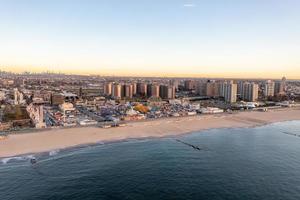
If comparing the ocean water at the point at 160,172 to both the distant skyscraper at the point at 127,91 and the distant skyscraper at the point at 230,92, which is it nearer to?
the distant skyscraper at the point at 230,92

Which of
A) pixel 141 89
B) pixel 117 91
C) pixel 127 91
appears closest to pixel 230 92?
pixel 141 89

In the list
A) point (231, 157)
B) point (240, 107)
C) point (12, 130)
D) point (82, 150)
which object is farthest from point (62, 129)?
point (240, 107)

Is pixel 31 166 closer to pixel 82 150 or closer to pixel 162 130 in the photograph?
pixel 82 150

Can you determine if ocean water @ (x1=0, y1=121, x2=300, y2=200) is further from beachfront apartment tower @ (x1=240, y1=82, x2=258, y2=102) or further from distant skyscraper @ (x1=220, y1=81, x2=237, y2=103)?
beachfront apartment tower @ (x1=240, y1=82, x2=258, y2=102)

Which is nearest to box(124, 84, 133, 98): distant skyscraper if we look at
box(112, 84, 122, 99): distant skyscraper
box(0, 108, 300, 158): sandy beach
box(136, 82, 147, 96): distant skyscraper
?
box(112, 84, 122, 99): distant skyscraper

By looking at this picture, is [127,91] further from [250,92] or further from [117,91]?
[250,92]
